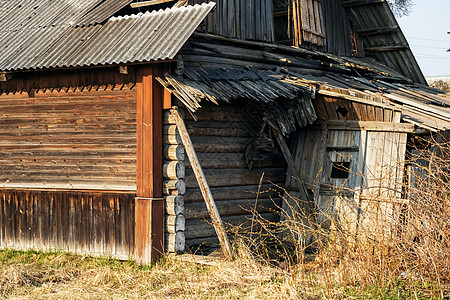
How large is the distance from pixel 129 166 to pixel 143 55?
1916mm

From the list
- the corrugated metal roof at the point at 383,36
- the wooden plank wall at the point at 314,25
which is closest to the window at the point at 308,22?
the wooden plank wall at the point at 314,25

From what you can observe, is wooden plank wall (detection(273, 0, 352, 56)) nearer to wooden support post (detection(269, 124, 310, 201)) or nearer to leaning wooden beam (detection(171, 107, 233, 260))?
wooden support post (detection(269, 124, 310, 201))

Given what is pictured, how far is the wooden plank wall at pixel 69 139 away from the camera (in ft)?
36.2

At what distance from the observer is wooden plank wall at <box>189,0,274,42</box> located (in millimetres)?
12328

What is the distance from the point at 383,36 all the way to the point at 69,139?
863 centimetres

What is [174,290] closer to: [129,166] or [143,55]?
[129,166]

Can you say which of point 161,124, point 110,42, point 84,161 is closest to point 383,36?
point 161,124

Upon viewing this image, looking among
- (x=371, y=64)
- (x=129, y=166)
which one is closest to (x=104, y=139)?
(x=129, y=166)

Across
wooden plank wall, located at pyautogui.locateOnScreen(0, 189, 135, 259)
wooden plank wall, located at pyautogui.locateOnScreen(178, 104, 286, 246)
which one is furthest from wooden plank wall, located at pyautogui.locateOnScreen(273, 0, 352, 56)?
wooden plank wall, located at pyautogui.locateOnScreen(0, 189, 135, 259)

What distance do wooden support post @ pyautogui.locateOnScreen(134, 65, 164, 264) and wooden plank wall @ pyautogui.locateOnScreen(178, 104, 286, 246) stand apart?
614 millimetres

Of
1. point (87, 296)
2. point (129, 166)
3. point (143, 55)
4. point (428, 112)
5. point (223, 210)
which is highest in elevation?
point (143, 55)

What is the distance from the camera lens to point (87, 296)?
9.00 meters

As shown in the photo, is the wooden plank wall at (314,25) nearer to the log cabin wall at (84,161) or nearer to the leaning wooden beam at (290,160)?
the leaning wooden beam at (290,160)

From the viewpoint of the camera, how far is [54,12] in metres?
12.9
